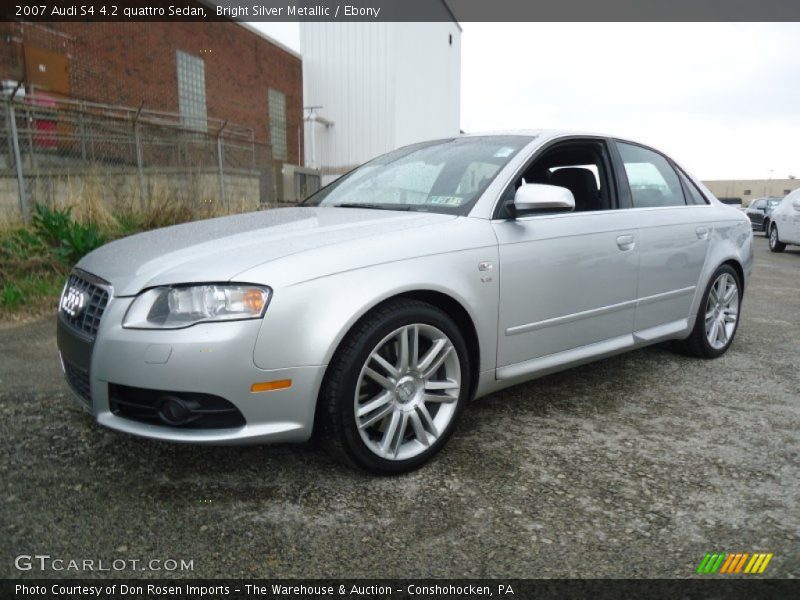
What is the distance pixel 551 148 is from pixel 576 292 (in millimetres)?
810

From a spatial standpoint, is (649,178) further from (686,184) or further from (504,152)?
(504,152)

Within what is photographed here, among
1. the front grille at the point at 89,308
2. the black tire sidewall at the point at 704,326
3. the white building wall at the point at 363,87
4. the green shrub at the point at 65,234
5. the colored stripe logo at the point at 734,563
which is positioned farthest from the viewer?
the white building wall at the point at 363,87

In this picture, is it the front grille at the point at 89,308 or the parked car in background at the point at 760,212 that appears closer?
the front grille at the point at 89,308

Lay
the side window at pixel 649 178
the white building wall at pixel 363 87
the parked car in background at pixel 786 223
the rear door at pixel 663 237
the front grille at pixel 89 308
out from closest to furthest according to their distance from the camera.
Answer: the front grille at pixel 89 308 → the rear door at pixel 663 237 → the side window at pixel 649 178 → the parked car in background at pixel 786 223 → the white building wall at pixel 363 87

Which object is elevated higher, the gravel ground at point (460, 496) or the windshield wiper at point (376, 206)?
the windshield wiper at point (376, 206)

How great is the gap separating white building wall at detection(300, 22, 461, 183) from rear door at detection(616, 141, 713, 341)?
18.5 m

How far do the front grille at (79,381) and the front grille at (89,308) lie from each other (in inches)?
6.6

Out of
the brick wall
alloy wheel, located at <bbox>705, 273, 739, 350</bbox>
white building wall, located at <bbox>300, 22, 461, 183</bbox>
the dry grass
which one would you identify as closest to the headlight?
alloy wheel, located at <bbox>705, 273, 739, 350</bbox>

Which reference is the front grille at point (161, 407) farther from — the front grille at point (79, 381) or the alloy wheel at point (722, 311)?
the alloy wheel at point (722, 311)

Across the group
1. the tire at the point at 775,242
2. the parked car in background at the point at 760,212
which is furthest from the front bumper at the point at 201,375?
the parked car in background at the point at 760,212

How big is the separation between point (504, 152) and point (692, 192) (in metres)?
1.79

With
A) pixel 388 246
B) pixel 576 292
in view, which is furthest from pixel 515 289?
pixel 388 246

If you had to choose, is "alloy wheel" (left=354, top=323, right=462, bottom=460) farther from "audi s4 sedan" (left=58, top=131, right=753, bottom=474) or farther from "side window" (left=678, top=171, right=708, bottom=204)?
"side window" (left=678, top=171, right=708, bottom=204)

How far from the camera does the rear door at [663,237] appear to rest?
3.60 meters
